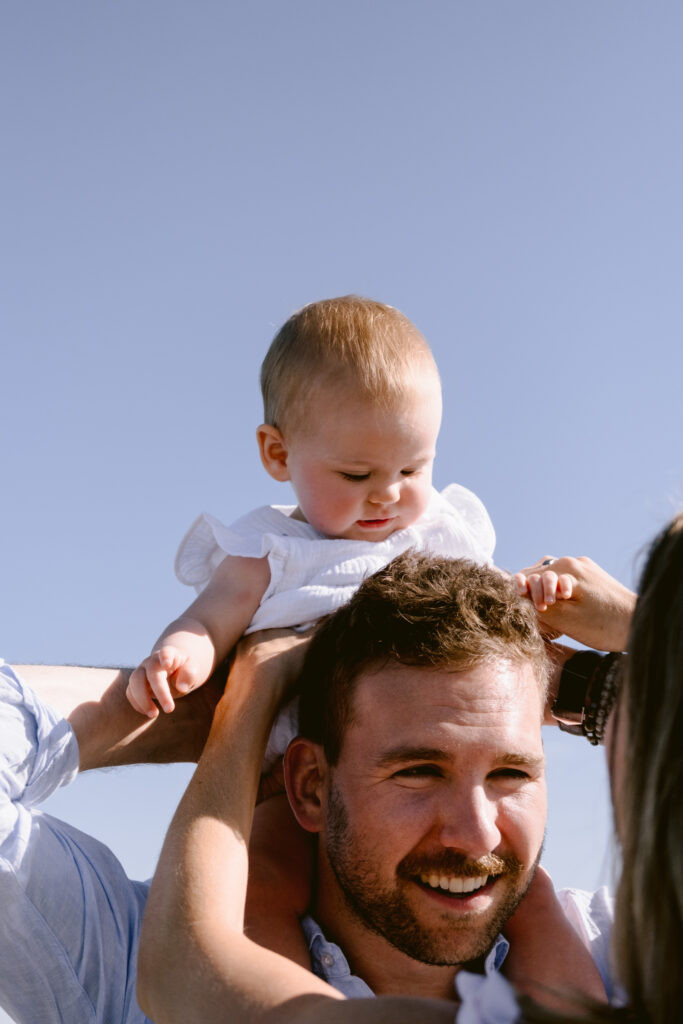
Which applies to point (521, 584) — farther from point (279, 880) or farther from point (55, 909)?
point (55, 909)

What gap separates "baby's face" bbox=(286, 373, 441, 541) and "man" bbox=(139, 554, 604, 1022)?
0.24 metres

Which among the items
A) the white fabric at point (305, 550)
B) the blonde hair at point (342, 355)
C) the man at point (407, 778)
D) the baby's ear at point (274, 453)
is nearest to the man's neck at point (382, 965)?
the man at point (407, 778)

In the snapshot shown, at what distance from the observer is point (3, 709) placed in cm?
298

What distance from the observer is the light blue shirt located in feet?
9.47

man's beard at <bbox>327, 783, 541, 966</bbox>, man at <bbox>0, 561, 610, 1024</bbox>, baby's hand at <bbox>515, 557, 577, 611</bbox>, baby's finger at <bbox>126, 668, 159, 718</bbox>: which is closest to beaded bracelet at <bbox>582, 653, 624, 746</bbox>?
baby's hand at <bbox>515, 557, 577, 611</bbox>

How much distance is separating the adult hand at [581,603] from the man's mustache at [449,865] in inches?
34.2

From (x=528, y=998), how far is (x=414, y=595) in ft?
5.93

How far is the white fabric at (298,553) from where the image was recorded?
3430mm

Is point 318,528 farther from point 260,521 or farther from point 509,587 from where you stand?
point 509,587

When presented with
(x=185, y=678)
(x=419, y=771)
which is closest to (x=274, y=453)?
→ (x=185, y=678)

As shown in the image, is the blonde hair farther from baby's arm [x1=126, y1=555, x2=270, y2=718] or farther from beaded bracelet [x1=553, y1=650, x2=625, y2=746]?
beaded bracelet [x1=553, y1=650, x2=625, y2=746]

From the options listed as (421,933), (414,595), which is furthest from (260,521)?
(421,933)

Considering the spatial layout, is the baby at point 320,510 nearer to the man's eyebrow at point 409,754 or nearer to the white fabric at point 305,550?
the white fabric at point 305,550

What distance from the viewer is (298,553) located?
3.44m
